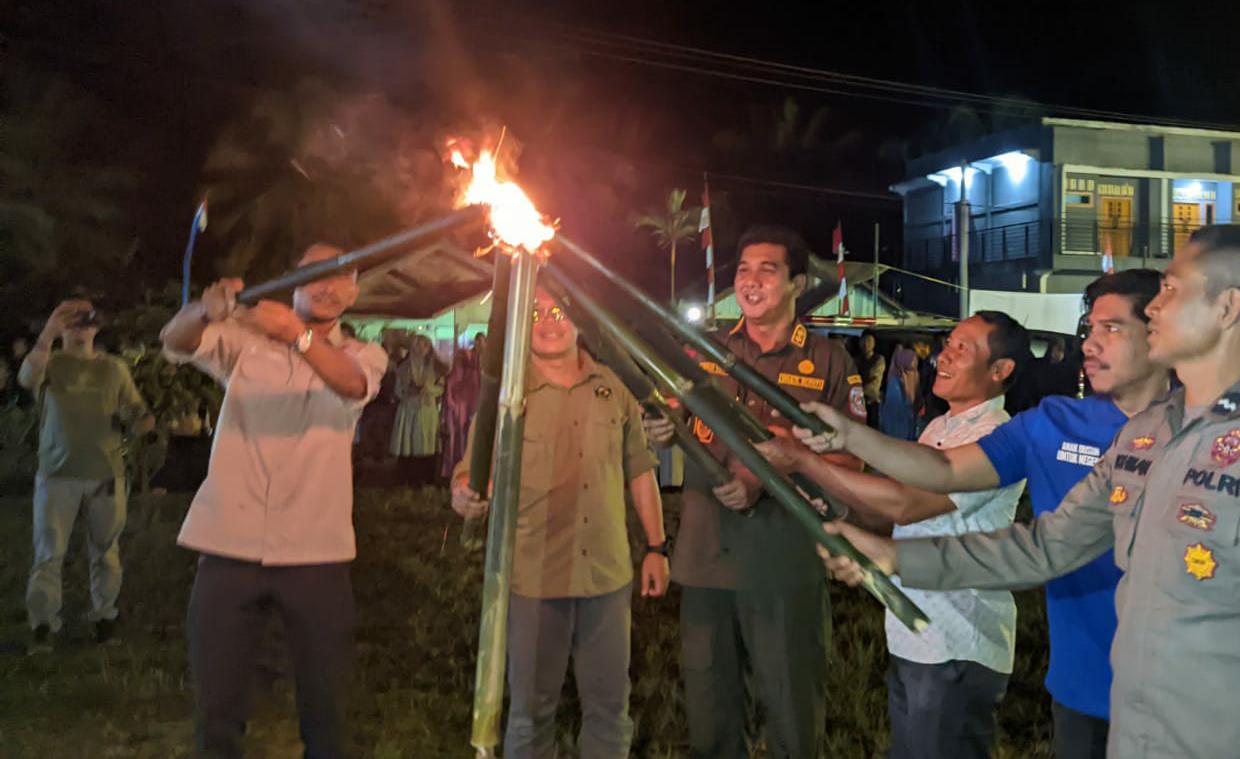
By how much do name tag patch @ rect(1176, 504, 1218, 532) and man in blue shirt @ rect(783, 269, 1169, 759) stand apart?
32.9 inches

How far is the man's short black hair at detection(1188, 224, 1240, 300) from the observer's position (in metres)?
2.21

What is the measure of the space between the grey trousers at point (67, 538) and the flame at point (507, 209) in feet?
15.3

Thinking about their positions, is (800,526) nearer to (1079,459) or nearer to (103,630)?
(1079,459)

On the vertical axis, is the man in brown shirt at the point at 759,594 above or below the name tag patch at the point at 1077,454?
below

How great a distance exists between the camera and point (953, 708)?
3262 millimetres

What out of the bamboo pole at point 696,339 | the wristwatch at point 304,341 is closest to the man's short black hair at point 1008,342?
the bamboo pole at point 696,339

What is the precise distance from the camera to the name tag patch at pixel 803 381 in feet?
12.6

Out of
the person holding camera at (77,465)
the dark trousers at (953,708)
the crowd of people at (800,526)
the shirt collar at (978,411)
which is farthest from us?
the person holding camera at (77,465)

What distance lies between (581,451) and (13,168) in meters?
15.2

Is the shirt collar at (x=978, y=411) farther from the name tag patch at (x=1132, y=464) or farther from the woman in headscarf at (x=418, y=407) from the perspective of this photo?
the woman in headscarf at (x=418, y=407)

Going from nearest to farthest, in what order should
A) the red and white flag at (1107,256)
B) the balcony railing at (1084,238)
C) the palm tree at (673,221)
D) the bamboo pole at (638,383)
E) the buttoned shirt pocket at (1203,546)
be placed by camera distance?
the buttoned shirt pocket at (1203,546)
the bamboo pole at (638,383)
the red and white flag at (1107,256)
the balcony railing at (1084,238)
the palm tree at (673,221)

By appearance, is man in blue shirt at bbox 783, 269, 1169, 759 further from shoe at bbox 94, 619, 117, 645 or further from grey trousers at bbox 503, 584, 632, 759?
shoe at bbox 94, 619, 117, 645

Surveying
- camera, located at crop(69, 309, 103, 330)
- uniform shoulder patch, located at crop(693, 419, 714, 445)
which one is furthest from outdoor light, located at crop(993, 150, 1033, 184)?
uniform shoulder patch, located at crop(693, 419, 714, 445)

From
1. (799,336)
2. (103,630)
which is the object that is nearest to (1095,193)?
(799,336)
